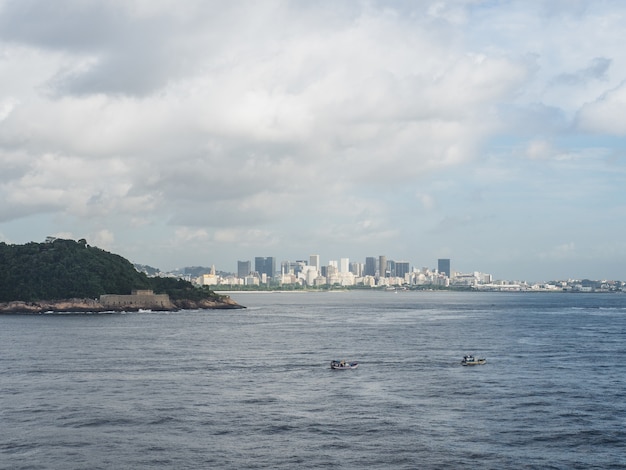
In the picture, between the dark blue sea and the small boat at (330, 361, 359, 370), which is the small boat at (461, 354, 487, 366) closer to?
the dark blue sea

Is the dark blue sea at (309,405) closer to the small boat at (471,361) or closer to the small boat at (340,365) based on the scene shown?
the small boat at (340,365)

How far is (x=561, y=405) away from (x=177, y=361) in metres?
52.3

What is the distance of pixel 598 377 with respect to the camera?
85.1 m

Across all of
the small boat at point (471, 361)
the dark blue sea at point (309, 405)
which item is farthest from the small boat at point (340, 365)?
the small boat at point (471, 361)

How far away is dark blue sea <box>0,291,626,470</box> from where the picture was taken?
168ft

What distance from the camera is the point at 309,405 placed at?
223 ft

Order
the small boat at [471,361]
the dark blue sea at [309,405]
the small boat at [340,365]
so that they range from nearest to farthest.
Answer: the dark blue sea at [309,405] → the small boat at [340,365] → the small boat at [471,361]

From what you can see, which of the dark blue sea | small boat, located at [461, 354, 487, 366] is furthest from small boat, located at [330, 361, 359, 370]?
small boat, located at [461, 354, 487, 366]

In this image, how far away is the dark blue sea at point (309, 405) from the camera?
51.2 meters

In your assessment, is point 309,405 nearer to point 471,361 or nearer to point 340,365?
point 340,365

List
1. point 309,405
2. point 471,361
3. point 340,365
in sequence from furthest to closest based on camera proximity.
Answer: point 471,361 → point 340,365 → point 309,405

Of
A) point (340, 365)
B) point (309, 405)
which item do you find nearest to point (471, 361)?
point (340, 365)

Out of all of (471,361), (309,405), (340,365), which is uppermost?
(471,361)

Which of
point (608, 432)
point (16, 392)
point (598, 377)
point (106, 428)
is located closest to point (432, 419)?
point (608, 432)
